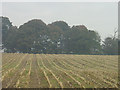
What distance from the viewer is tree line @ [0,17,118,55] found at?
40.2m

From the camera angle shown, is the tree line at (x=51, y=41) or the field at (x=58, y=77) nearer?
the field at (x=58, y=77)

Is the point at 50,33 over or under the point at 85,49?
over

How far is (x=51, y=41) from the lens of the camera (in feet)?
138

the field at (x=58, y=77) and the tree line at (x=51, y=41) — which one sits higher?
the tree line at (x=51, y=41)

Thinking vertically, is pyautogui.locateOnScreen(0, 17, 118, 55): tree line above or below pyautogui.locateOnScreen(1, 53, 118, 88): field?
above

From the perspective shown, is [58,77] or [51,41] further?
[51,41]

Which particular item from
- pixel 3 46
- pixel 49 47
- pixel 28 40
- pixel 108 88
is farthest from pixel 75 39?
pixel 108 88

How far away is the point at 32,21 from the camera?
43875 millimetres

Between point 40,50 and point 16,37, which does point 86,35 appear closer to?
point 40,50

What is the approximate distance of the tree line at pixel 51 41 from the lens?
132 ft

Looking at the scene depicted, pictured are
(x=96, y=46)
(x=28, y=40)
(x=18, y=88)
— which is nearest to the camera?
(x=18, y=88)

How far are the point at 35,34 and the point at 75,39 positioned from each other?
22.4 feet

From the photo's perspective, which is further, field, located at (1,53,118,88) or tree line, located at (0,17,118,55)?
tree line, located at (0,17,118,55)

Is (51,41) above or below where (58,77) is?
above
